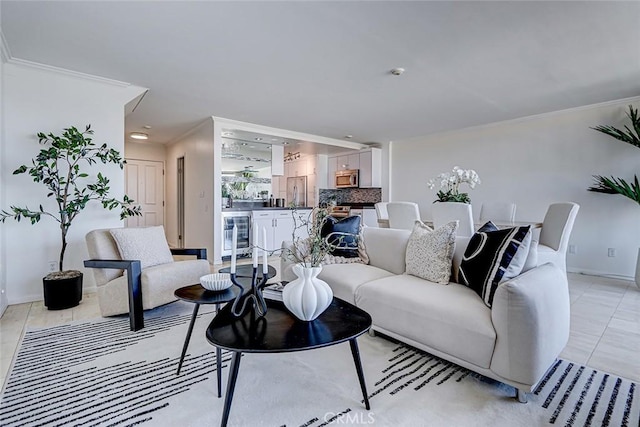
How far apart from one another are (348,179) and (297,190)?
62.5 inches

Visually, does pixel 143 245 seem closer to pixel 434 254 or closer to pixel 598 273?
pixel 434 254

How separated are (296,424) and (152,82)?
3724mm

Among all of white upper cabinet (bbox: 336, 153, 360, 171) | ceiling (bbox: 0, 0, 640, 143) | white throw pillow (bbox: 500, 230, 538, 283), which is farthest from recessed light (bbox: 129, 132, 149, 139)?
white throw pillow (bbox: 500, 230, 538, 283)

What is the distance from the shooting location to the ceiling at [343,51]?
2248mm

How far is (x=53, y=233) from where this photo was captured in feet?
11.0

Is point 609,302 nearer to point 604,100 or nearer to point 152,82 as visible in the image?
point 604,100

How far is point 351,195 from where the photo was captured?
7961mm

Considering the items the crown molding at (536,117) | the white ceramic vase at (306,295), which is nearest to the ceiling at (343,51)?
the crown molding at (536,117)

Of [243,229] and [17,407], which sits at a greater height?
[243,229]

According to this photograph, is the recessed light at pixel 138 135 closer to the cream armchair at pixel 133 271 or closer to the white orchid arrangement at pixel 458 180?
the cream armchair at pixel 133 271

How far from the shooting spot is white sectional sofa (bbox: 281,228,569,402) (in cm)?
155

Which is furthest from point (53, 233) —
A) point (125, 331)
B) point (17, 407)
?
point (17, 407)

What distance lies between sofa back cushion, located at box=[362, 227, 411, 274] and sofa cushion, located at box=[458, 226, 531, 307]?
2.14ft

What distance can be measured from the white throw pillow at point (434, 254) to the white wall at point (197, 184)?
369 cm
